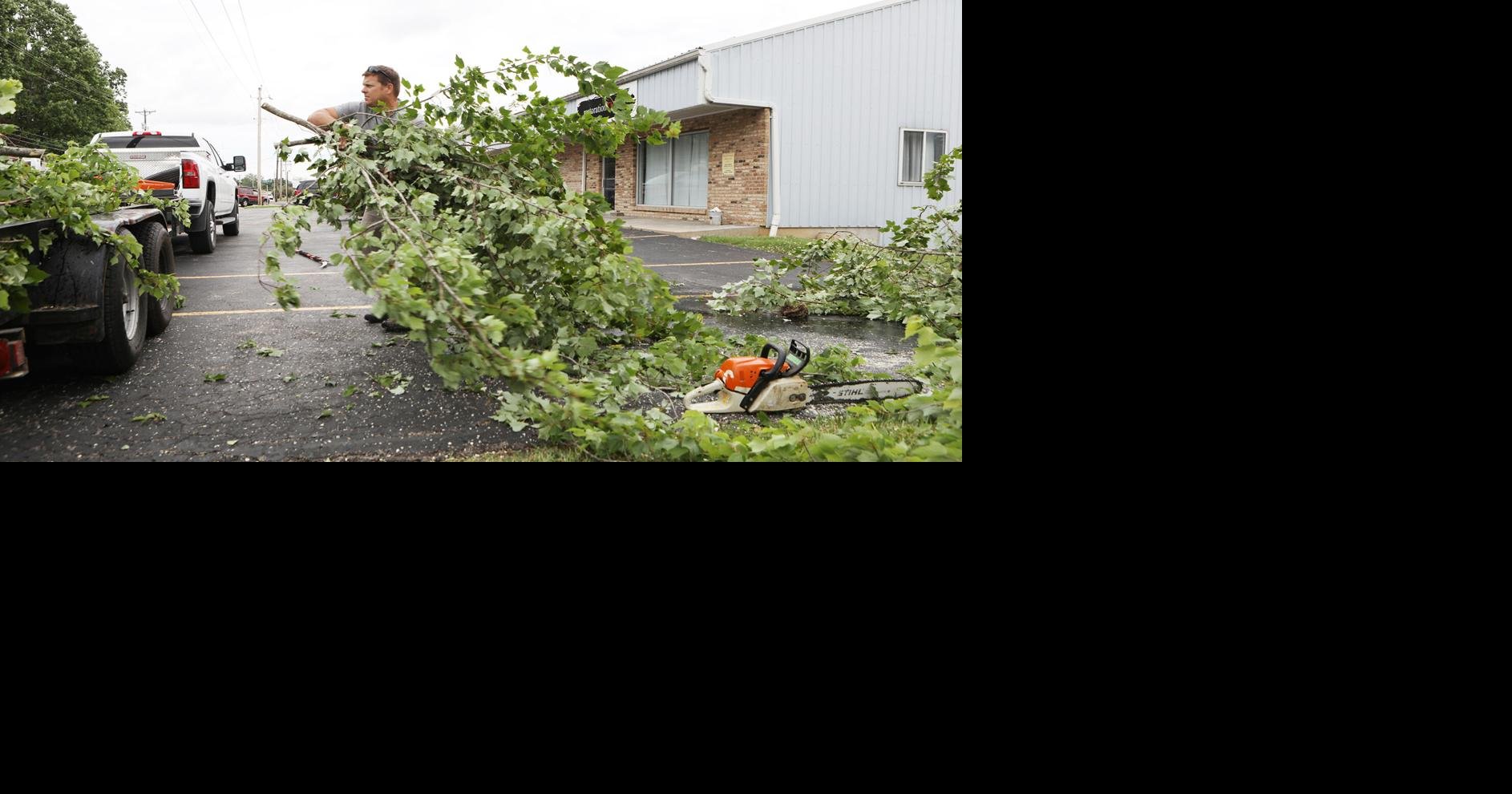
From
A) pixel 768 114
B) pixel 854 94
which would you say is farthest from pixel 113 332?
pixel 854 94

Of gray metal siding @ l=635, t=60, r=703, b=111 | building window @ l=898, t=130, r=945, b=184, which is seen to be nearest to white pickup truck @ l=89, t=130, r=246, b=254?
gray metal siding @ l=635, t=60, r=703, b=111

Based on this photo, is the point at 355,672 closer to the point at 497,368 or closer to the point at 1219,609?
the point at 497,368

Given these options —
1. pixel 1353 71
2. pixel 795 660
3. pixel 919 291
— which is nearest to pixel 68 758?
pixel 795 660

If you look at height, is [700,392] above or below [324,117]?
below

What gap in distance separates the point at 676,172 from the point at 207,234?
244 centimetres

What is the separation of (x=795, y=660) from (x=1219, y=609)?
102 cm

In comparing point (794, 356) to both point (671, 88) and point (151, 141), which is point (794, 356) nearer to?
point (671, 88)

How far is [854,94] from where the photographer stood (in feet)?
13.5

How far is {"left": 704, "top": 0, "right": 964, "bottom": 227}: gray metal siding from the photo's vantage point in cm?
399

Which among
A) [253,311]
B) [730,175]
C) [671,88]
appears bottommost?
[253,311]

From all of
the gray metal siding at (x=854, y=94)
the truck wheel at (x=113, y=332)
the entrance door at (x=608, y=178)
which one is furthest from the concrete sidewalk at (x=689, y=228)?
the truck wheel at (x=113, y=332)

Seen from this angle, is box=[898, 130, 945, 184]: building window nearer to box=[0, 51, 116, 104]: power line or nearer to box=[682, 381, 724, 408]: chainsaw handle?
box=[682, 381, 724, 408]: chainsaw handle

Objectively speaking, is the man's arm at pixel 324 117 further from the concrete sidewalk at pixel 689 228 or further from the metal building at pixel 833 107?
the concrete sidewalk at pixel 689 228

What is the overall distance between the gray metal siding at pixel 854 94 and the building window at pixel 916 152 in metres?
0.04
